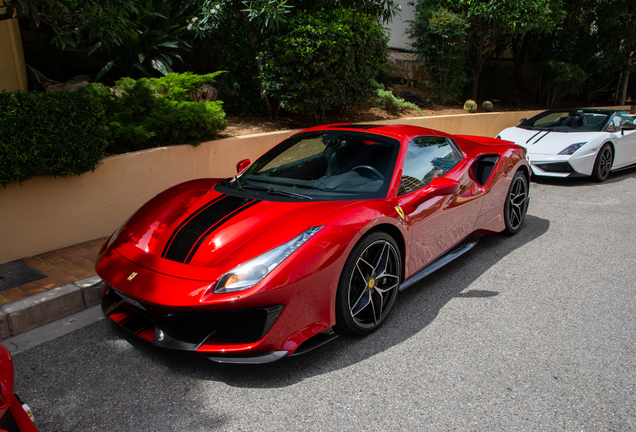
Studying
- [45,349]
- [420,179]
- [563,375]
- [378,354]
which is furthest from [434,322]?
[45,349]

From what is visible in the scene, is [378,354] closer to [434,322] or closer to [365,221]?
[434,322]

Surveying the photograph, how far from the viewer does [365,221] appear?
2809 mm

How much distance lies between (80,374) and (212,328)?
2.86ft

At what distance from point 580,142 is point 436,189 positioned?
205 inches

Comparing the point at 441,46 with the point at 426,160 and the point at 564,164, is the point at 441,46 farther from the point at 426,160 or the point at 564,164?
the point at 426,160

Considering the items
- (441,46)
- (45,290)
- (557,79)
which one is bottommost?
(45,290)

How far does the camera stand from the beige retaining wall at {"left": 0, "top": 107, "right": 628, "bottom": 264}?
4.15 m

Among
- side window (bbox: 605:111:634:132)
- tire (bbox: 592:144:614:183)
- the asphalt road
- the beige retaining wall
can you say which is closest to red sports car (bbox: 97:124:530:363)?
the asphalt road

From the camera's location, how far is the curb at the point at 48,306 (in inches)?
120

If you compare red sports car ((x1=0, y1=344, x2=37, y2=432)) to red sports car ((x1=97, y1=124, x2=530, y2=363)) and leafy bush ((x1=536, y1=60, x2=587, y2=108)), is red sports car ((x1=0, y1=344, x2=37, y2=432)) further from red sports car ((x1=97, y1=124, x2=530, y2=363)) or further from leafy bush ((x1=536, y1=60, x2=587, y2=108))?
leafy bush ((x1=536, y1=60, x2=587, y2=108))

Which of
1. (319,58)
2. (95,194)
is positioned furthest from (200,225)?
(319,58)

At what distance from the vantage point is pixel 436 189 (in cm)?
328

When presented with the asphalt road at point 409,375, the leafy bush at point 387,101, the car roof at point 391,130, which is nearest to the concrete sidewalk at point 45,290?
the asphalt road at point 409,375

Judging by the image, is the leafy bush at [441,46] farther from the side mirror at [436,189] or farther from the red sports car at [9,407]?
the red sports car at [9,407]
